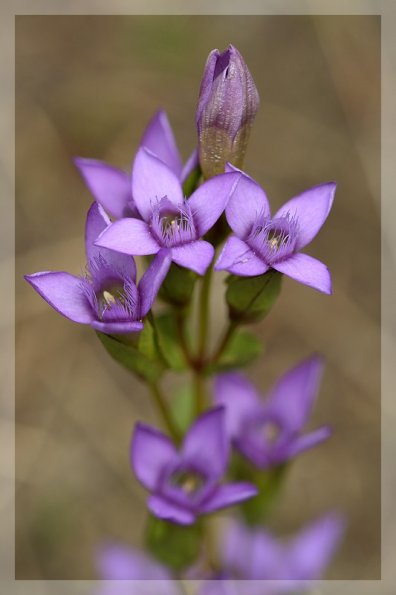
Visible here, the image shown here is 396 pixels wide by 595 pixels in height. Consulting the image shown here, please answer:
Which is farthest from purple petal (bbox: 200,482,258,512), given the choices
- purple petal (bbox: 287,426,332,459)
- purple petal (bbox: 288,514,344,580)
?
purple petal (bbox: 288,514,344,580)

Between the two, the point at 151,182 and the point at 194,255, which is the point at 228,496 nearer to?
the point at 194,255

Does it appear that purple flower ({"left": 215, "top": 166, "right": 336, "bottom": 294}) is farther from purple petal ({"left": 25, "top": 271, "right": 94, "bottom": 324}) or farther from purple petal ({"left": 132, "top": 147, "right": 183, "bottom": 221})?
purple petal ({"left": 25, "top": 271, "right": 94, "bottom": 324})

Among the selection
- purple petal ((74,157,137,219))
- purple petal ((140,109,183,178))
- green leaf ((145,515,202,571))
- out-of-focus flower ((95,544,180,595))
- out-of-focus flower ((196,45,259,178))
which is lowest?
out-of-focus flower ((95,544,180,595))

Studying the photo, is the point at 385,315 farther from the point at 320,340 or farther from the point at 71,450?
the point at 71,450

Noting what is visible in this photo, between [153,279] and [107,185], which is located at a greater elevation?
[107,185]

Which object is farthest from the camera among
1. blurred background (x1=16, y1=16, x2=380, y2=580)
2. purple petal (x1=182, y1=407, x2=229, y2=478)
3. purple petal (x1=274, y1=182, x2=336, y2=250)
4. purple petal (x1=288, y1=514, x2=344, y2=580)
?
blurred background (x1=16, y1=16, x2=380, y2=580)

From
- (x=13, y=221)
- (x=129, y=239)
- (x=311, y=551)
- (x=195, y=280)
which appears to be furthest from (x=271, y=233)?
(x=13, y=221)
